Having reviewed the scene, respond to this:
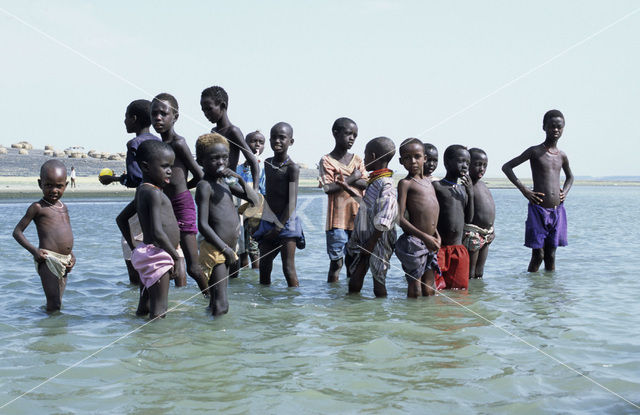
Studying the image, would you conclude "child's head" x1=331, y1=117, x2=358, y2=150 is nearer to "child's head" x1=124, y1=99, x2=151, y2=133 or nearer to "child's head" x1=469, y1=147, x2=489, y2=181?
"child's head" x1=469, y1=147, x2=489, y2=181

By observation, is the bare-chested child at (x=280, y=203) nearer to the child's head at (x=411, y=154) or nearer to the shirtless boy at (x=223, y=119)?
the shirtless boy at (x=223, y=119)

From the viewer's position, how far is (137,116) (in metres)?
5.94

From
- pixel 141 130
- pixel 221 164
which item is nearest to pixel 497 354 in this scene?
pixel 221 164

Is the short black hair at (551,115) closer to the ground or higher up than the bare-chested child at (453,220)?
higher up

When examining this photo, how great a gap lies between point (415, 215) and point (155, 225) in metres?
2.45

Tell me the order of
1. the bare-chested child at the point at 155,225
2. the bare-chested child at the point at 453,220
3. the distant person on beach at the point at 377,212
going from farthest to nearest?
1. the bare-chested child at the point at 453,220
2. the distant person on beach at the point at 377,212
3. the bare-chested child at the point at 155,225

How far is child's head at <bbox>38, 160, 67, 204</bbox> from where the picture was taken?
5.29m

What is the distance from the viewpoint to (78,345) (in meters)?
4.68

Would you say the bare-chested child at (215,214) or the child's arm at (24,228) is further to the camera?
the child's arm at (24,228)

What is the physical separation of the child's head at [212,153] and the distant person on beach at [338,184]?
67.4 inches

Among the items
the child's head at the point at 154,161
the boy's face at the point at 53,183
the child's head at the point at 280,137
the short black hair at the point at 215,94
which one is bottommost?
the boy's face at the point at 53,183

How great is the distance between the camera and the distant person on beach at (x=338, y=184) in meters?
6.77

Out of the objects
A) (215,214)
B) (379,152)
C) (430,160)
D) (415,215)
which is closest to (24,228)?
(215,214)

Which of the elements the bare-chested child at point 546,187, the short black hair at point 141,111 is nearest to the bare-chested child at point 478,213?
the bare-chested child at point 546,187
